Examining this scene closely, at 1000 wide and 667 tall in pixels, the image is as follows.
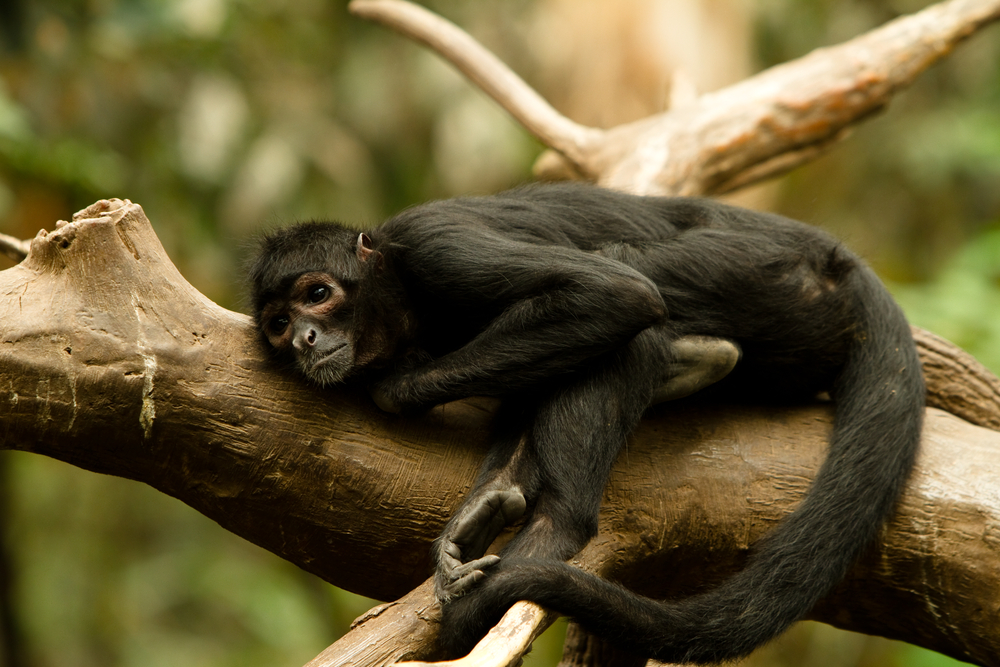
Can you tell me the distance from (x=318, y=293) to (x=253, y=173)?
6.34 m

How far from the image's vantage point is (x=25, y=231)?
27.2 feet

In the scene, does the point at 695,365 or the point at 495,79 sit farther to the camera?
the point at 495,79

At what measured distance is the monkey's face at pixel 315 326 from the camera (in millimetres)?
3541

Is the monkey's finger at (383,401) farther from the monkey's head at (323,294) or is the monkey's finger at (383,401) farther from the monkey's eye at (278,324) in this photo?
the monkey's eye at (278,324)

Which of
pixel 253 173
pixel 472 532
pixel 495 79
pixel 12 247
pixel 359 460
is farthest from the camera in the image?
pixel 253 173

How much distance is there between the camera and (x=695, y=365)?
3.72 m

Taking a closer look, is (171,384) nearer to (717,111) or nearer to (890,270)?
(717,111)

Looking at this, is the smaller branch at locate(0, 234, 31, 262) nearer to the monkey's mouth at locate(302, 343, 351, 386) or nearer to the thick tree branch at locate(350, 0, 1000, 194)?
the monkey's mouth at locate(302, 343, 351, 386)

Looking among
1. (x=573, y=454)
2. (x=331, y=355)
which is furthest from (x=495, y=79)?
(x=573, y=454)

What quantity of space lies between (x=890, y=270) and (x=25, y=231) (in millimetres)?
9826

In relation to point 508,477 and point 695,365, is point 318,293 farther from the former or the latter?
point 695,365

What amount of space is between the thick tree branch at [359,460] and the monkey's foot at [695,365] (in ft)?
0.69

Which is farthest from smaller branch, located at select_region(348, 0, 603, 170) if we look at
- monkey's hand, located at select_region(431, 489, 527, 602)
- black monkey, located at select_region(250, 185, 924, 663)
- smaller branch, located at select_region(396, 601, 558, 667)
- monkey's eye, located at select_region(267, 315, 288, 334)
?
smaller branch, located at select_region(396, 601, 558, 667)

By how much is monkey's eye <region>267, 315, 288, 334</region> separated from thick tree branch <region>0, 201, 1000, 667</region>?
99mm
